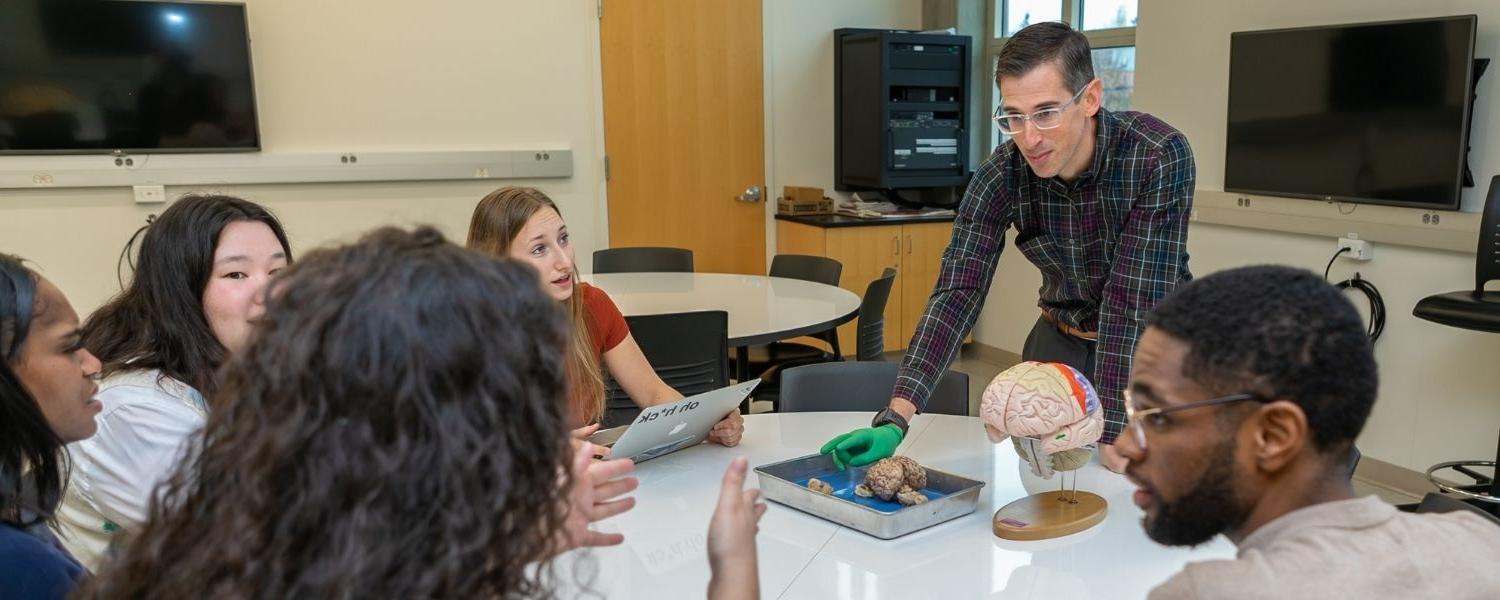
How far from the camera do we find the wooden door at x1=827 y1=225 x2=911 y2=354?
583cm

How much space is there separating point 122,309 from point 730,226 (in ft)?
15.0

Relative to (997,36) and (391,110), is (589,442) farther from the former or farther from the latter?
(997,36)

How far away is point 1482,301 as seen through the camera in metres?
3.26

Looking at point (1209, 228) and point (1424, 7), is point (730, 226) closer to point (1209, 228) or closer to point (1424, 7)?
point (1209, 228)

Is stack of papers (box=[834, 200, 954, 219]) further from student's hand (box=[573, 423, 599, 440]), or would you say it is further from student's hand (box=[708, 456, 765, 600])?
student's hand (box=[708, 456, 765, 600])

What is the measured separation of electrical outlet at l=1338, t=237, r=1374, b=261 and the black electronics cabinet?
8.22 ft

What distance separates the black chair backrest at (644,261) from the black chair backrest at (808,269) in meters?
0.44

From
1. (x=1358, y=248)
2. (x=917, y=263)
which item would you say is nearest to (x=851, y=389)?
(x=1358, y=248)

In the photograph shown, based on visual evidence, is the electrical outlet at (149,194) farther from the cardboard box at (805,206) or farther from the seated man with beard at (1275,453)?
the seated man with beard at (1275,453)

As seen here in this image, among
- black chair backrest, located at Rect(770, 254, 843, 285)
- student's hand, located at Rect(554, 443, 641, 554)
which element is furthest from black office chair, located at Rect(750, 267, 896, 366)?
student's hand, located at Rect(554, 443, 641, 554)

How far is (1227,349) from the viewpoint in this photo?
3.26 ft

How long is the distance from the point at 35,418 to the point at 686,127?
4906 millimetres

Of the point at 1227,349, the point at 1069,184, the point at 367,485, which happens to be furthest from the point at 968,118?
the point at 367,485

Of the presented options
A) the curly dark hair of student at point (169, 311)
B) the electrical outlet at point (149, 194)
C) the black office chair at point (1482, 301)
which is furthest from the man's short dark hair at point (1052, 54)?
the electrical outlet at point (149, 194)
